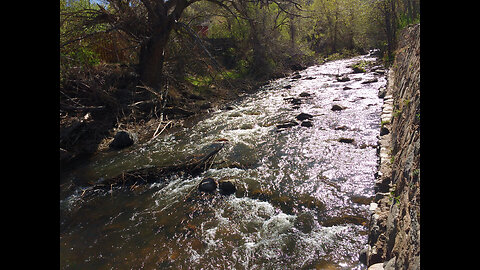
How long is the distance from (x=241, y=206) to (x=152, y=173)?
2397mm

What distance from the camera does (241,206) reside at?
4.83 meters

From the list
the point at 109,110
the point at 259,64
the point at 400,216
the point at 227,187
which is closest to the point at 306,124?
the point at 227,187

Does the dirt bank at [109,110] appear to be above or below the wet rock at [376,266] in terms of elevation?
above

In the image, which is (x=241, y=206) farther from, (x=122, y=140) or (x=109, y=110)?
(x=109, y=110)

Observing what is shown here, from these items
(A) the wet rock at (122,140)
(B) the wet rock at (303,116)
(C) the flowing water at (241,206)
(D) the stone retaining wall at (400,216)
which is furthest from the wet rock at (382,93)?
Answer: (A) the wet rock at (122,140)

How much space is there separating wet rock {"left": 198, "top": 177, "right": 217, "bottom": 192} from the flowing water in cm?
16

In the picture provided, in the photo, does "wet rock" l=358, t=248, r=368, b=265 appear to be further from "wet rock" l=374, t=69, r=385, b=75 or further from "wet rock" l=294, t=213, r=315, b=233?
"wet rock" l=374, t=69, r=385, b=75

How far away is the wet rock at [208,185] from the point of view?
5367 millimetres

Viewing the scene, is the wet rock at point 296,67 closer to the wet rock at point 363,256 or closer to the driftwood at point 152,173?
the driftwood at point 152,173

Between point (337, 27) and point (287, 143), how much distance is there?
89.2ft

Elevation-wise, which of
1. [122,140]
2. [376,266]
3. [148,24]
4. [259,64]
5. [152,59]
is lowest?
[376,266]

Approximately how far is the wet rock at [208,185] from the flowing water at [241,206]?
0.16 metres

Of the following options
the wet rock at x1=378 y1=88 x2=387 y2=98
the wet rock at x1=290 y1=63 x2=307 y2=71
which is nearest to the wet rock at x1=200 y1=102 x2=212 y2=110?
the wet rock at x1=378 y1=88 x2=387 y2=98
